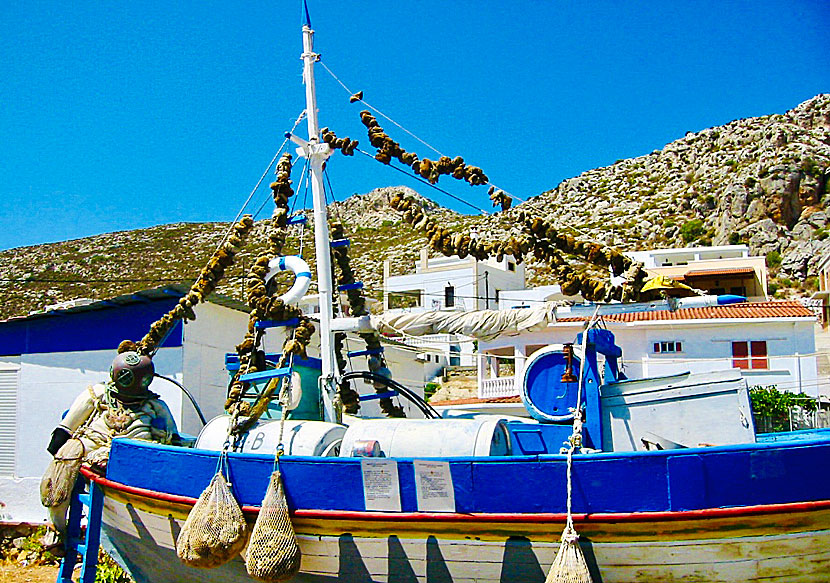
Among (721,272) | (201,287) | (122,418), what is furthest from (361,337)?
(721,272)

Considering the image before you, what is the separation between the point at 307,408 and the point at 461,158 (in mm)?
3696

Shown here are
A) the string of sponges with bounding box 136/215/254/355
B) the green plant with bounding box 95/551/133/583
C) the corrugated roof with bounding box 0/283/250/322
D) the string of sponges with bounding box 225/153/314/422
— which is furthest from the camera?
the corrugated roof with bounding box 0/283/250/322

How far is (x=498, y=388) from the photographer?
2127 centimetres

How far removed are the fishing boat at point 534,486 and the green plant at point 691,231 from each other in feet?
170

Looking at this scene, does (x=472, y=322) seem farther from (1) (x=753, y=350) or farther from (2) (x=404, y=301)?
(2) (x=404, y=301)

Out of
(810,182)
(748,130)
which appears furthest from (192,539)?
(748,130)

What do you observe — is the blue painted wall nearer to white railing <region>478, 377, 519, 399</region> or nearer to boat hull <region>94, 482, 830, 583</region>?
boat hull <region>94, 482, 830, 583</region>

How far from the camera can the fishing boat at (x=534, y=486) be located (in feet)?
19.1

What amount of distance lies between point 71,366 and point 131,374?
4.48 m

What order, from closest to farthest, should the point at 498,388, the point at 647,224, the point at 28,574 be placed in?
the point at 28,574, the point at 498,388, the point at 647,224

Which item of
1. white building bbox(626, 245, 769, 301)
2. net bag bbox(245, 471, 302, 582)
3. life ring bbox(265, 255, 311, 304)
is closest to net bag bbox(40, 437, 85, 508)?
life ring bbox(265, 255, 311, 304)

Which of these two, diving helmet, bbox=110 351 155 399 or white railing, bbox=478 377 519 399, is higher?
diving helmet, bbox=110 351 155 399

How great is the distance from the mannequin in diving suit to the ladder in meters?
0.13

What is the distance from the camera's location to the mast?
8633mm
